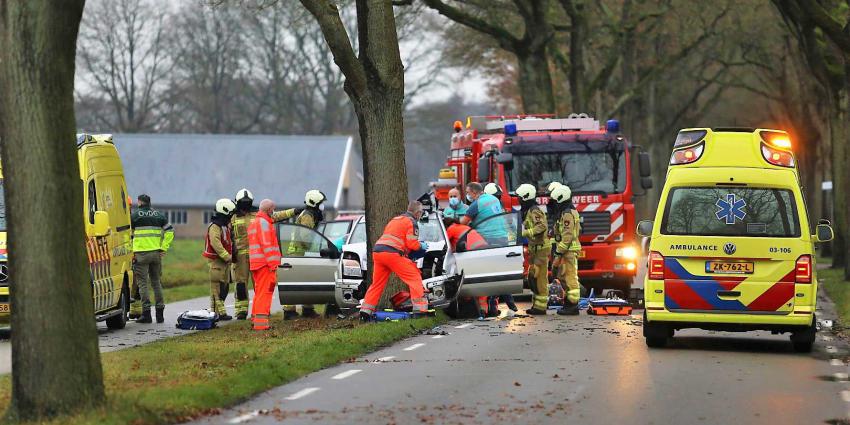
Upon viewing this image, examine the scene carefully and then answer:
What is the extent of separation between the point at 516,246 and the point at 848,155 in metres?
9.96

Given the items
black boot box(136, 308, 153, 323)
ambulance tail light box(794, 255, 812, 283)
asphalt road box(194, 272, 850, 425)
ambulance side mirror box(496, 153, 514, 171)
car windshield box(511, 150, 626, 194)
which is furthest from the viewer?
car windshield box(511, 150, 626, 194)

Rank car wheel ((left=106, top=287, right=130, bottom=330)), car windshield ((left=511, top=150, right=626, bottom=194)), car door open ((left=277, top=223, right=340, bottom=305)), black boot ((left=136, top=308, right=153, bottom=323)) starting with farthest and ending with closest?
car windshield ((left=511, top=150, right=626, bottom=194)) → black boot ((left=136, top=308, right=153, bottom=323)) → car wheel ((left=106, top=287, right=130, bottom=330)) → car door open ((left=277, top=223, right=340, bottom=305))

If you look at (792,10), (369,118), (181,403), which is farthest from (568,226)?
(181,403)

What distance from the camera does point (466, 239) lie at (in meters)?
20.8

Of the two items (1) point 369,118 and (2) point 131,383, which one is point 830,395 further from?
(1) point 369,118

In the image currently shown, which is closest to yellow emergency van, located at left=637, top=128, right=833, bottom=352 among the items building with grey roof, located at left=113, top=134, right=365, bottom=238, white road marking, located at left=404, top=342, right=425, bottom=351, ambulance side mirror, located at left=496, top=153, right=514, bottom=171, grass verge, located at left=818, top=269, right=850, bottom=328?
white road marking, located at left=404, top=342, right=425, bottom=351

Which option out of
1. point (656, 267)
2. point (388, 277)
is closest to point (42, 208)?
point (656, 267)

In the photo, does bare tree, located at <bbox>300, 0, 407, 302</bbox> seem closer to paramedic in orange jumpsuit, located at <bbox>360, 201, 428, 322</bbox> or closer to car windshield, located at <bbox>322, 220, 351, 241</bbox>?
paramedic in orange jumpsuit, located at <bbox>360, 201, 428, 322</bbox>

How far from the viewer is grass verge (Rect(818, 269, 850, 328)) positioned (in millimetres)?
22159

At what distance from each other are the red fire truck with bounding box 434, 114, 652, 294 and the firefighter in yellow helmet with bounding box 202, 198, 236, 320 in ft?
18.9

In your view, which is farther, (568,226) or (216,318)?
(568,226)

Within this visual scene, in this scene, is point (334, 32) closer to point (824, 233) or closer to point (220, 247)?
point (220, 247)

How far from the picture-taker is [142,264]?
882 inches

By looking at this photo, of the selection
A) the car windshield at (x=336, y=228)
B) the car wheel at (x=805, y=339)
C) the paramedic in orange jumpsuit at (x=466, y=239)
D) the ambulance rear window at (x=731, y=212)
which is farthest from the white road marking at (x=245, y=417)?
the car windshield at (x=336, y=228)
